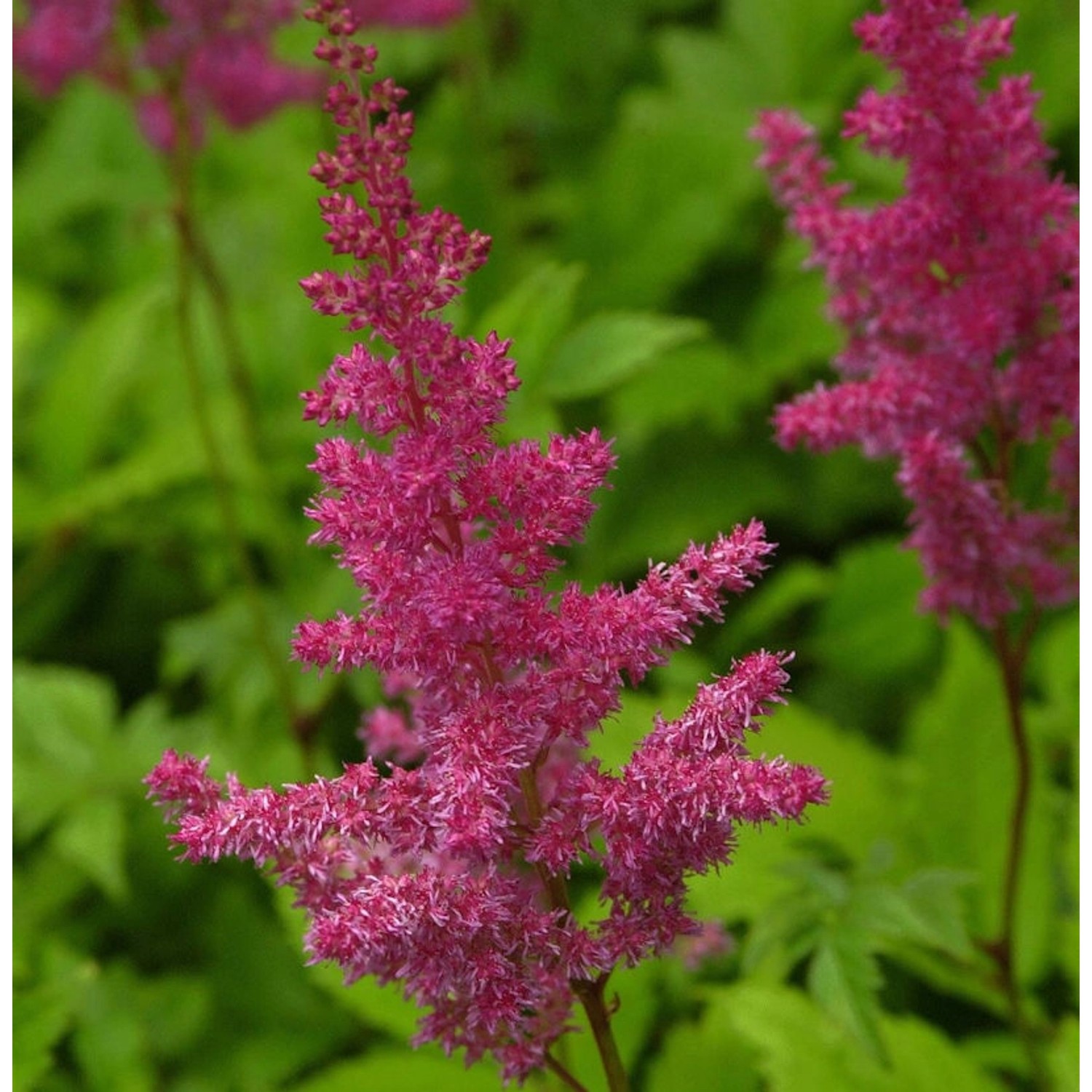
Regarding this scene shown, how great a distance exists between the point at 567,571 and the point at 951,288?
2.05 meters

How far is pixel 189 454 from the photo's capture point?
3809mm

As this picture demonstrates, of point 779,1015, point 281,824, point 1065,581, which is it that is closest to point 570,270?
point 1065,581

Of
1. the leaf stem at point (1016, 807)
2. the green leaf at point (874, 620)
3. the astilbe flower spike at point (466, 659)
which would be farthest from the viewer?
the green leaf at point (874, 620)

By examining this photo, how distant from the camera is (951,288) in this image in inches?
81.2

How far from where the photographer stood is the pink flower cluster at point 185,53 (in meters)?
2.97

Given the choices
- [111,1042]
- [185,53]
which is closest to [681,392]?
[185,53]

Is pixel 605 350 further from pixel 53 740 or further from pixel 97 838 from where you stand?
pixel 53 740

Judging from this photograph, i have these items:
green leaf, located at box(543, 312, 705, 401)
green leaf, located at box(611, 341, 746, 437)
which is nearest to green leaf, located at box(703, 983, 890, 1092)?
green leaf, located at box(543, 312, 705, 401)

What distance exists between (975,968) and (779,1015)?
1.13ft

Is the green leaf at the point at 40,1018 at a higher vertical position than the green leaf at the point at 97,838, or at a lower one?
lower

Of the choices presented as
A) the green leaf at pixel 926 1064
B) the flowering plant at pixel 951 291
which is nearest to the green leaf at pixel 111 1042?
the green leaf at pixel 926 1064

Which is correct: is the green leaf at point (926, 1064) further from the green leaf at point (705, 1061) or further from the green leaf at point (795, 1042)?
the green leaf at point (705, 1061)

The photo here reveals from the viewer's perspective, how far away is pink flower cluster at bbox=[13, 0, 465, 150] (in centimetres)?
297

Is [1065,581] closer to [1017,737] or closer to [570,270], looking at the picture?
[1017,737]
